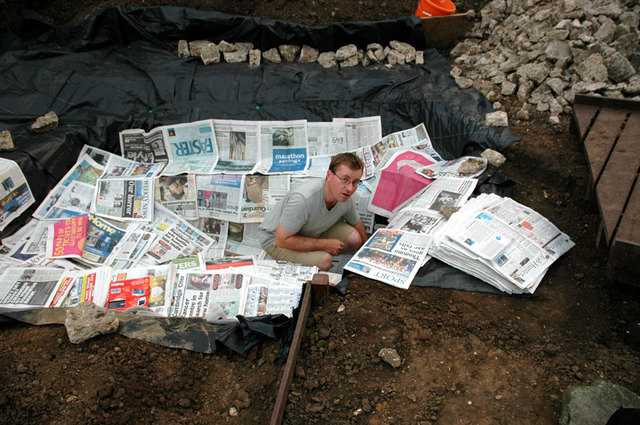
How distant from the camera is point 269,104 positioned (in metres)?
4.29

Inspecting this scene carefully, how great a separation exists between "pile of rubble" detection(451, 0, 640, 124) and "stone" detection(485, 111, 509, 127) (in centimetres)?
25

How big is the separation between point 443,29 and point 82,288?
162 inches

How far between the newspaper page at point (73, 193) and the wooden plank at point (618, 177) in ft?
12.4

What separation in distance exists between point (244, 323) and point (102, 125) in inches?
105

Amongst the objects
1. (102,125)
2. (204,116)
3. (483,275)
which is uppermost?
(102,125)

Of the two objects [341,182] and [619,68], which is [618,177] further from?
[341,182]

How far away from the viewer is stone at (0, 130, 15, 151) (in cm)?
355

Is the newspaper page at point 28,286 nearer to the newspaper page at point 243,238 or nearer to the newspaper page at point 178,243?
the newspaper page at point 178,243

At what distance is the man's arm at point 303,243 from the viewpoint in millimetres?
2982

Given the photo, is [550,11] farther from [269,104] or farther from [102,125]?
[102,125]

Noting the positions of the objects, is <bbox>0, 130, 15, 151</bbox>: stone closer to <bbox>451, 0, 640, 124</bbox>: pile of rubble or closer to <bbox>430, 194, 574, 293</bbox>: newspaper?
<bbox>430, 194, 574, 293</bbox>: newspaper

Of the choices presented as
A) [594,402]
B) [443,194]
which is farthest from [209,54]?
[594,402]

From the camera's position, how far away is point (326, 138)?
4.18 metres

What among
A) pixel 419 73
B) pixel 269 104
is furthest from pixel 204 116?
pixel 419 73
